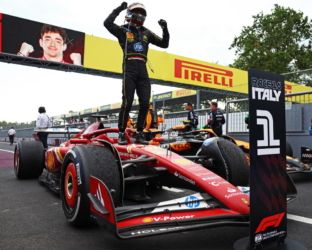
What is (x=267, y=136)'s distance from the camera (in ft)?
7.95

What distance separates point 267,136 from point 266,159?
146 millimetres

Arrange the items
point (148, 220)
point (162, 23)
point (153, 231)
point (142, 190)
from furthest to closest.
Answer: point (162, 23)
point (142, 190)
point (148, 220)
point (153, 231)

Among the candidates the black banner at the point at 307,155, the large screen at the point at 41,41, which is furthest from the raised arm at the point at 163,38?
the large screen at the point at 41,41

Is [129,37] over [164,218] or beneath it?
over

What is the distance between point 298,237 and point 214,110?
6563 mm

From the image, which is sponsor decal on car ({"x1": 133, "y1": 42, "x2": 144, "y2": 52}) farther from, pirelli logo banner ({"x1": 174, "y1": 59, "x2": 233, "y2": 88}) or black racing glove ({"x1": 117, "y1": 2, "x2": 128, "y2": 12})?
pirelli logo banner ({"x1": 174, "y1": 59, "x2": 233, "y2": 88})

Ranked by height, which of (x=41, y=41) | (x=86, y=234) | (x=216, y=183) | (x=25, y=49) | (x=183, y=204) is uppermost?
(x=41, y=41)

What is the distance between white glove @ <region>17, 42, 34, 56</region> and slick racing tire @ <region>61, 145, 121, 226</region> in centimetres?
1261

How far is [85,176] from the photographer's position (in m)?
3.13

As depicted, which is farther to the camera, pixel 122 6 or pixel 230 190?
pixel 122 6

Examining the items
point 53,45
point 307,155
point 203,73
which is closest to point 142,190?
point 307,155

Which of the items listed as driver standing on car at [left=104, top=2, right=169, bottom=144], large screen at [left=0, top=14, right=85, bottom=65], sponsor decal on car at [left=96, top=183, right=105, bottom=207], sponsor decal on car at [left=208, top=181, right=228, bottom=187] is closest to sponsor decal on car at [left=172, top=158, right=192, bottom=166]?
sponsor decal on car at [left=208, top=181, right=228, bottom=187]

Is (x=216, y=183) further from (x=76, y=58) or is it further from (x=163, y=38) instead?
(x=76, y=58)

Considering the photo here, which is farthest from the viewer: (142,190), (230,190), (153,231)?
(142,190)
